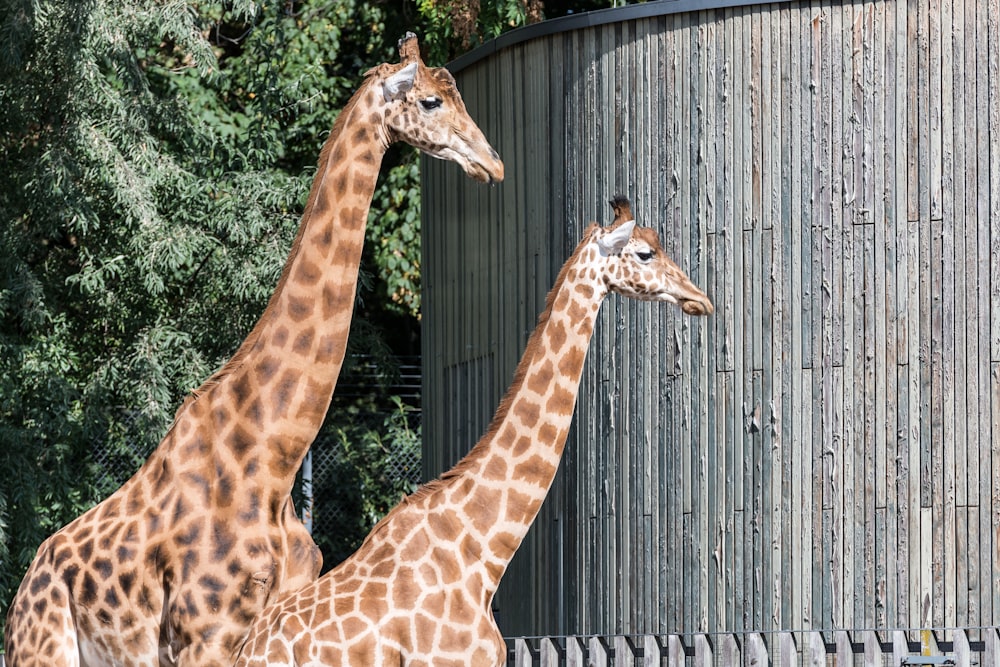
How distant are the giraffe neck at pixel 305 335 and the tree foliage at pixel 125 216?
6.82m

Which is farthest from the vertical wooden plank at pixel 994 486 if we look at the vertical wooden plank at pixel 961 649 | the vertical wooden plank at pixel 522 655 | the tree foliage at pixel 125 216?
the tree foliage at pixel 125 216

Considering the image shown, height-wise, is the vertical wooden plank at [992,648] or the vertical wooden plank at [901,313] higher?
the vertical wooden plank at [901,313]

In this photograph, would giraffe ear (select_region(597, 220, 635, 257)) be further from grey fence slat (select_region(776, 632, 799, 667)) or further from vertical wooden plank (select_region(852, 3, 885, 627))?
vertical wooden plank (select_region(852, 3, 885, 627))

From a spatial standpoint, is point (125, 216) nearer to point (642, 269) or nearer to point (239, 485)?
point (239, 485)

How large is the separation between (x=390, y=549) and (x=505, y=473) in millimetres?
577

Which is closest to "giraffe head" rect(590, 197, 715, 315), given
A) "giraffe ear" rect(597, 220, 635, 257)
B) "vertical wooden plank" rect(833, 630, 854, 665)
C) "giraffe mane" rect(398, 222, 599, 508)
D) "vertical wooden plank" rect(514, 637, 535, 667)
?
"giraffe ear" rect(597, 220, 635, 257)

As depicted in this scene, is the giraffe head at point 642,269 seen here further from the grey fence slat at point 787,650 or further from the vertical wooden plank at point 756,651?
the vertical wooden plank at point 756,651

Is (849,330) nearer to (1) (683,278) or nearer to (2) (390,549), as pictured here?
(1) (683,278)

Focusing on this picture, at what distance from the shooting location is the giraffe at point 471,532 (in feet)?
21.3

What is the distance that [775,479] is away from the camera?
34.1 ft

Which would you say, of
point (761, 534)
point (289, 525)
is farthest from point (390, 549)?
point (761, 534)

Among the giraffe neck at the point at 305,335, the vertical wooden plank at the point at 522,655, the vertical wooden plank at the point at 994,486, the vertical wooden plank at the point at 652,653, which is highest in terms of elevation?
the giraffe neck at the point at 305,335

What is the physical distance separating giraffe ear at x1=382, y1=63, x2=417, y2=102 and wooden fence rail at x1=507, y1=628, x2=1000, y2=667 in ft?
11.7

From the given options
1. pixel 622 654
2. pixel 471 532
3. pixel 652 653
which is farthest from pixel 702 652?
pixel 471 532
